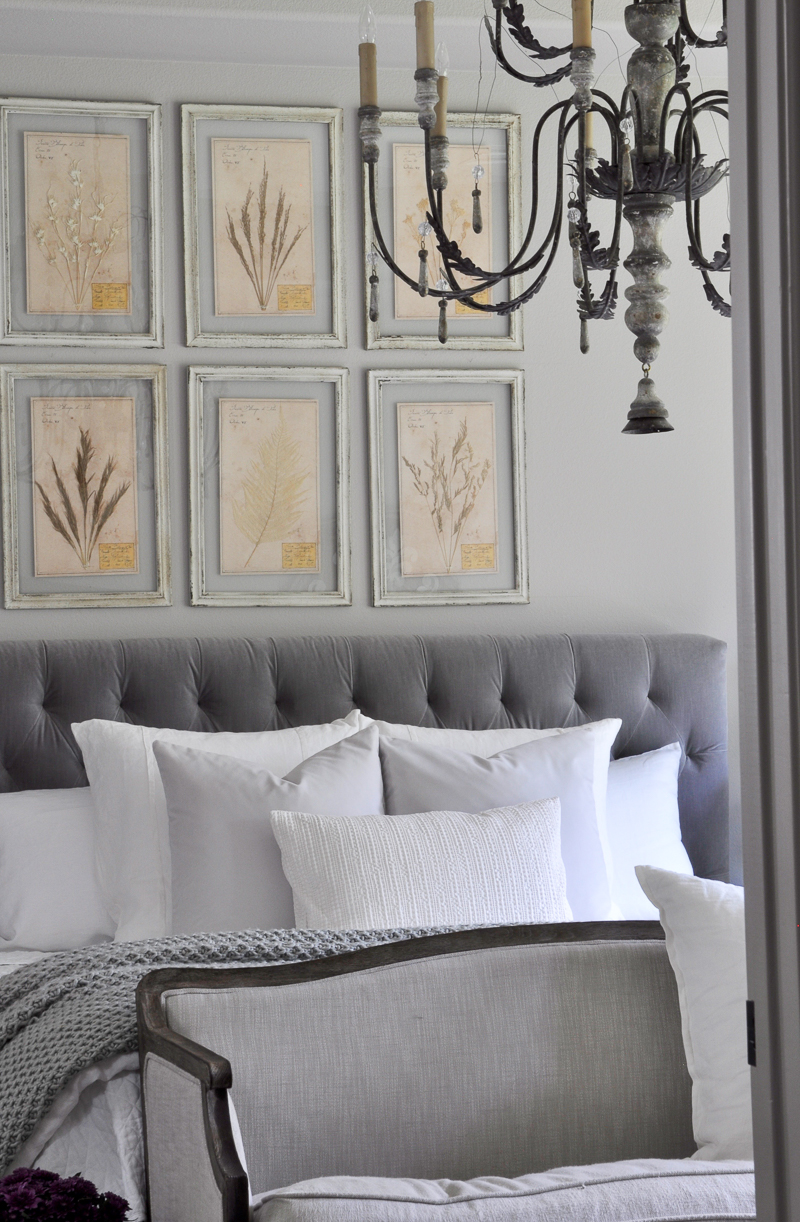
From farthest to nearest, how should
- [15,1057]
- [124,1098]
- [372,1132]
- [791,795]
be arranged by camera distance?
[15,1057] < [124,1098] < [372,1132] < [791,795]

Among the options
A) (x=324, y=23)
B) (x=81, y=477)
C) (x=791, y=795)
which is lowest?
(x=791, y=795)

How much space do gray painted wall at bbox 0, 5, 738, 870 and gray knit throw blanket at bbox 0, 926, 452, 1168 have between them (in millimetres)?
1326

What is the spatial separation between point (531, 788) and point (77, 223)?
1.88 meters

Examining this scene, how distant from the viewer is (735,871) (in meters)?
3.20

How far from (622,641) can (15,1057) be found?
1.93 metres

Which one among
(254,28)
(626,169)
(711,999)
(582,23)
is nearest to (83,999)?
(711,999)

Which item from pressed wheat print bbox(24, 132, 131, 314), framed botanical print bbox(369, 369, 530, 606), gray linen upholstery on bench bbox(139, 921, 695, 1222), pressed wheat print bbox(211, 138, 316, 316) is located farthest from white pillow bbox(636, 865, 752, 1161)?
pressed wheat print bbox(24, 132, 131, 314)

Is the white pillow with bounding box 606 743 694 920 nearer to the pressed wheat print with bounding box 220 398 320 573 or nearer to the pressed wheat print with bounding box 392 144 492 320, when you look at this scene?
the pressed wheat print with bounding box 220 398 320 573

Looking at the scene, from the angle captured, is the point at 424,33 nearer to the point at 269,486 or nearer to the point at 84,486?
the point at 269,486

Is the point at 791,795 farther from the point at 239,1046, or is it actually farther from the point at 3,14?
the point at 3,14

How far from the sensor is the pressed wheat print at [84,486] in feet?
10.0

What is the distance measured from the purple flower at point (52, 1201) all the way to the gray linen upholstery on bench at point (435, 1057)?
100 millimetres

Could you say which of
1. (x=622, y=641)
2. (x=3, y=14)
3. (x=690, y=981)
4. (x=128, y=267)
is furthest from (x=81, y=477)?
(x=690, y=981)

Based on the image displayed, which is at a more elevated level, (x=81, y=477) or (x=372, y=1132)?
(x=81, y=477)
